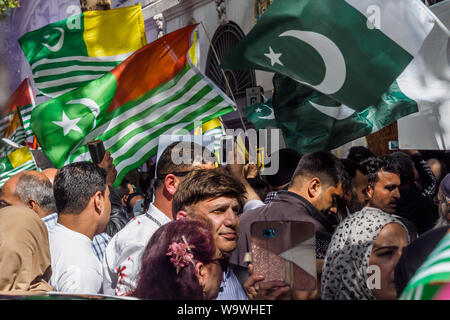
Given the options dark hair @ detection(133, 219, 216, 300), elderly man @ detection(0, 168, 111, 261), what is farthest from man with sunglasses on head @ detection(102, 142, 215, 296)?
elderly man @ detection(0, 168, 111, 261)

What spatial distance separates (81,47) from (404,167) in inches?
192

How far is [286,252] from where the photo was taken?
2.26 m

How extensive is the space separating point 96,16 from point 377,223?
20.2ft

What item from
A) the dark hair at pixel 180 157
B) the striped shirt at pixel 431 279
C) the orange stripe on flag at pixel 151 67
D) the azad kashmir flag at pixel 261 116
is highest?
the orange stripe on flag at pixel 151 67

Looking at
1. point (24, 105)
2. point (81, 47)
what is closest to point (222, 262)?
point (81, 47)

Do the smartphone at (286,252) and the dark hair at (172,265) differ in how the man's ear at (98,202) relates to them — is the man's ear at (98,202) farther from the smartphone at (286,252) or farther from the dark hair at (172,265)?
the smartphone at (286,252)

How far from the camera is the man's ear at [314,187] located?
436 cm

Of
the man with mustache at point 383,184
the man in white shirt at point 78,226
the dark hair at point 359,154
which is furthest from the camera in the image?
the dark hair at point 359,154

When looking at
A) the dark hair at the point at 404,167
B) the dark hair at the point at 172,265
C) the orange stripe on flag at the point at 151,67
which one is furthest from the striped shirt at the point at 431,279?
the orange stripe on flag at the point at 151,67

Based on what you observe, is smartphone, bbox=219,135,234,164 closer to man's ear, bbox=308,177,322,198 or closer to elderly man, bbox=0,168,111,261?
elderly man, bbox=0,168,111,261

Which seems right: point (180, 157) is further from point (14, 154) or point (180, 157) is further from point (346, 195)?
point (14, 154)

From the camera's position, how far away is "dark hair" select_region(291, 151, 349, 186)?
4371mm

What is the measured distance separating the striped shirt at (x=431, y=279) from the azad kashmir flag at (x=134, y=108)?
5636 mm
